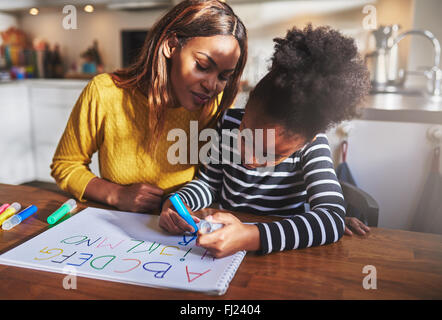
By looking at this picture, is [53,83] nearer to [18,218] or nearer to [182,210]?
[18,218]

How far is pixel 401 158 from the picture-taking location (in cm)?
139

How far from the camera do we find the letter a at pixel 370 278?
1.62 feet

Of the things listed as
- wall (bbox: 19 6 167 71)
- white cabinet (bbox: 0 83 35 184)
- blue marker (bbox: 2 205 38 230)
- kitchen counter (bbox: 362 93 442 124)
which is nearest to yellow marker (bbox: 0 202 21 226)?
blue marker (bbox: 2 205 38 230)

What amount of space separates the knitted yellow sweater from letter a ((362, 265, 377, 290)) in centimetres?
54

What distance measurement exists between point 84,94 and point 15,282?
23.2 inches

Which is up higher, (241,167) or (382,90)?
(382,90)

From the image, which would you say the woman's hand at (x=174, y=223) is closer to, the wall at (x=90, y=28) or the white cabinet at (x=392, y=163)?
the white cabinet at (x=392, y=163)

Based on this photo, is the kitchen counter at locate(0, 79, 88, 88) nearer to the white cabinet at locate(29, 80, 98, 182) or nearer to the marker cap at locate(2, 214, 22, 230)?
the white cabinet at locate(29, 80, 98, 182)

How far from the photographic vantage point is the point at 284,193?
0.86 meters

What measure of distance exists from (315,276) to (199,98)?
0.51 m

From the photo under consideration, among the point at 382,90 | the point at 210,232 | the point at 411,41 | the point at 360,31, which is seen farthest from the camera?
the point at 360,31

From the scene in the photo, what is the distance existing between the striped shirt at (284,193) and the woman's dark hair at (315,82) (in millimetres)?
125

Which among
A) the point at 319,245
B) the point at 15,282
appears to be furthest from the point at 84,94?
the point at 319,245
